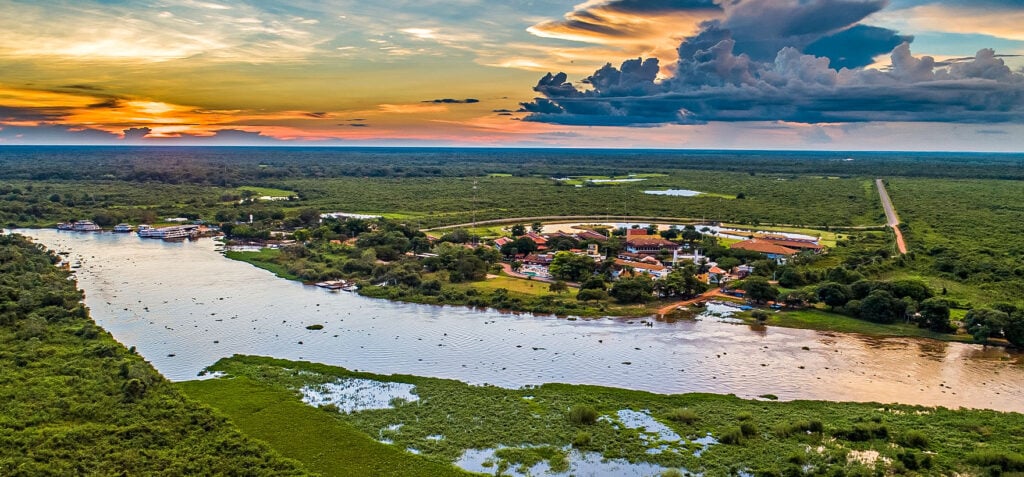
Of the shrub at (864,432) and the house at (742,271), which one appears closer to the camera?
the shrub at (864,432)

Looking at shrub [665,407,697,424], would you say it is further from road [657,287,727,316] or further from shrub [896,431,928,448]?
road [657,287,727,316]

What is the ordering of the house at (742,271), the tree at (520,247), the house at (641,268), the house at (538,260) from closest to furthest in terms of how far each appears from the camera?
the house at (641,268) < the house at (742,271) < the house at (538,260) < the tree at (520,247)

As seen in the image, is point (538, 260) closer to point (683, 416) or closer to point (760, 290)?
point (760, 290)

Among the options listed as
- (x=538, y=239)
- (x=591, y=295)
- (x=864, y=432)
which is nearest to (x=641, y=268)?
(x=591, y=295)

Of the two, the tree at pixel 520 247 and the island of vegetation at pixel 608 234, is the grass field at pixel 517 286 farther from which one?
the tree at pixel 520 247

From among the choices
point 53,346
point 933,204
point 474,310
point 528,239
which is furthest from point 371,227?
point 933,204

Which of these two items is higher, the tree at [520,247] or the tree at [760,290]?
the tree at [760,290]

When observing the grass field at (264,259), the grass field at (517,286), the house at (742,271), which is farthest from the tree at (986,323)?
the grass field at (264,259)
